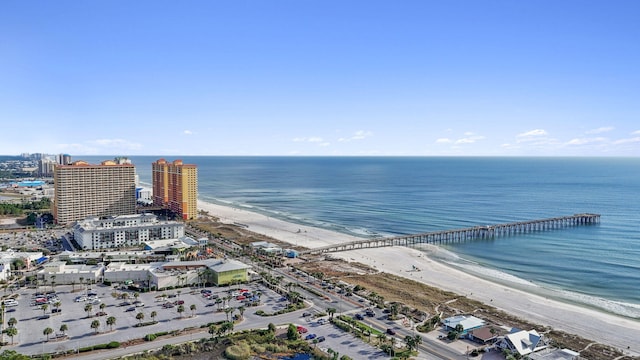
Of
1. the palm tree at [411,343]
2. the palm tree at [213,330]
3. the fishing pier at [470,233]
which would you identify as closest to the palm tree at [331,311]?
the palm tree at [411,343]

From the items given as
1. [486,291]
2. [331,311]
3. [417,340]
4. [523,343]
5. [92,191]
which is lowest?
[486,291]

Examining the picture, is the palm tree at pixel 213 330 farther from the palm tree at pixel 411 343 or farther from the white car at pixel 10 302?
the white car at pixel 10 302

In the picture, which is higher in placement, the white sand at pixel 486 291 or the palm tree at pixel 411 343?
the palm tree at pixel 411 343

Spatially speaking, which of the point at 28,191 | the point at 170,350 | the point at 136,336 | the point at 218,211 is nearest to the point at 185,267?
the point at 136,336

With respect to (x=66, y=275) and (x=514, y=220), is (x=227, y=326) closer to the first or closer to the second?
(x=66, y=275)

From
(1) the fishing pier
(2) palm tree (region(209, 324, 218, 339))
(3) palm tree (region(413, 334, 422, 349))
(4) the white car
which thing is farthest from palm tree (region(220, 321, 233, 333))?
(1) the fishing pier

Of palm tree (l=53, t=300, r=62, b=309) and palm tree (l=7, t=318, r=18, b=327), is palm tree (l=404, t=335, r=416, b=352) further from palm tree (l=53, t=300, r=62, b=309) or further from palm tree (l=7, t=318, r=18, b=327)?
palm tree (l=53, t=300, r=62, b=309)

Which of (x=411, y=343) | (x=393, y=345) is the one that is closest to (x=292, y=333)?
(x=393, y=345)
